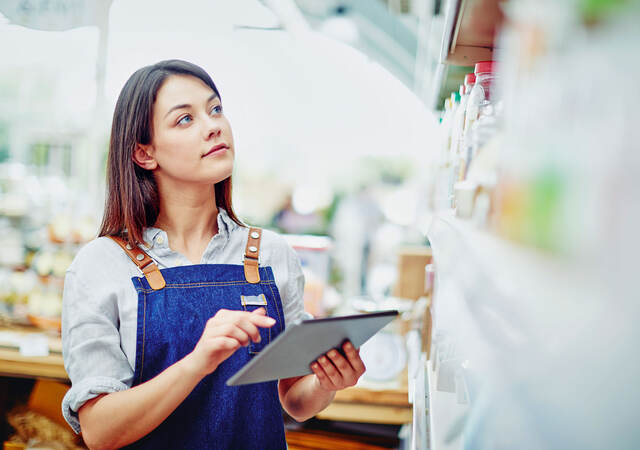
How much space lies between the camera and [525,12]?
42cm

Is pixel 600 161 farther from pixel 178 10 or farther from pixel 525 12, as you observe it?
pixel 178 10

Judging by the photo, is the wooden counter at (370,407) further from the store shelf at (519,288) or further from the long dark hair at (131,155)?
the store shelf at (519,288)

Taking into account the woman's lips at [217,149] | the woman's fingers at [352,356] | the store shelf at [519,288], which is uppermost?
the woman's lips at [217,149]

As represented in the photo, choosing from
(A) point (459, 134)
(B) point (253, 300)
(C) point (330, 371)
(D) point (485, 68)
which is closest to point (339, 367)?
(C) point (330, 371)

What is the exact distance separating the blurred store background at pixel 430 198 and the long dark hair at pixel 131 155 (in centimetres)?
69

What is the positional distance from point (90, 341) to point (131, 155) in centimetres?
47

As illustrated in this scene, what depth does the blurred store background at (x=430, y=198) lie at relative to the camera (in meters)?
0.30

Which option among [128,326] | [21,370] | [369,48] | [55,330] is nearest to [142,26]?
[55,330]

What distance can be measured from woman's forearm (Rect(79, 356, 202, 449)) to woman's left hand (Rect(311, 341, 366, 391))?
0.24m

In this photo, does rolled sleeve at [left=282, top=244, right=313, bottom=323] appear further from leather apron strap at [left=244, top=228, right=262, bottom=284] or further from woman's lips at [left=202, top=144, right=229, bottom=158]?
woman's lips at [left=202, top=144, right=229, bottom=158]

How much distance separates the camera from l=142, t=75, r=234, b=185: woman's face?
4.42 ft

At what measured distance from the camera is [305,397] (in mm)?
1405

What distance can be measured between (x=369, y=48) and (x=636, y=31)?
7562mm

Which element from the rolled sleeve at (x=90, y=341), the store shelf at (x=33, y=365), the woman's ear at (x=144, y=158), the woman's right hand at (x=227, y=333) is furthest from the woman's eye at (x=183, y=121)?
the store shelf at (x=33, y=365)
